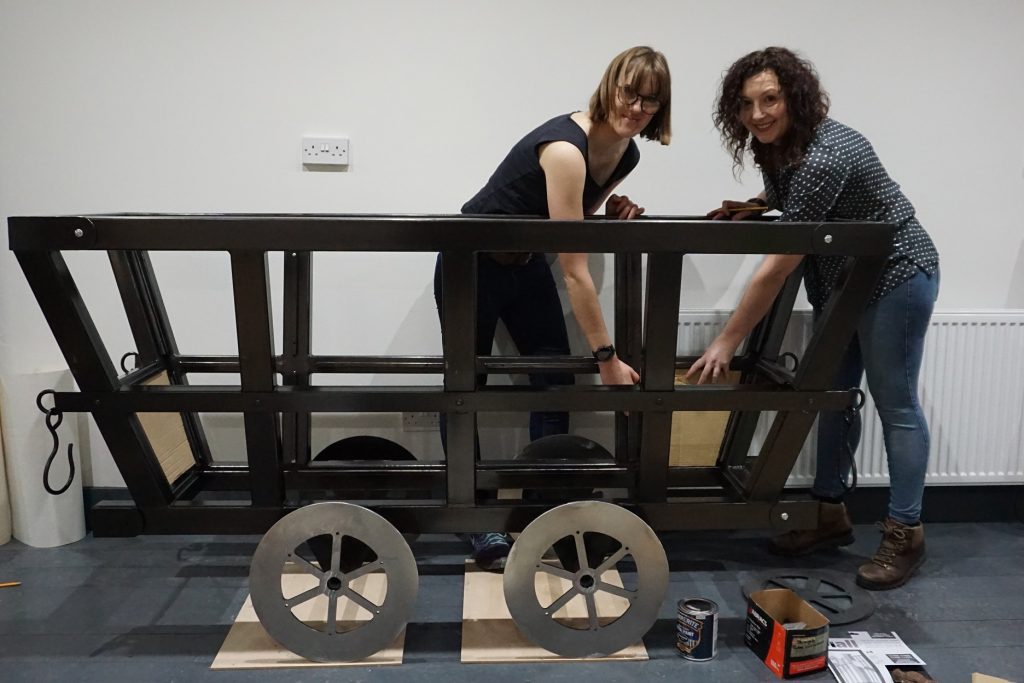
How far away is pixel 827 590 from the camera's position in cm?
210

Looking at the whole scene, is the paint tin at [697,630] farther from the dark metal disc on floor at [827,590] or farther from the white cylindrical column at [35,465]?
the white cylindrical column at [35,465]

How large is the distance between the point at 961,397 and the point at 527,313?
132 centimetres

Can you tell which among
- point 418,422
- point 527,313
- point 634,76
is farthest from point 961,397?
point 418,422

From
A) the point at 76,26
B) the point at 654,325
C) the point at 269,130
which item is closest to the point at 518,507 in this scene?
the point at 654,325

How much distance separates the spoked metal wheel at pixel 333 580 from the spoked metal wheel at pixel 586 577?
224mm

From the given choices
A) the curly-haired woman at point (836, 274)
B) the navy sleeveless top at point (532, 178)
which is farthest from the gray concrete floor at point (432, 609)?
the navy sleeveless top at point (532, 178)

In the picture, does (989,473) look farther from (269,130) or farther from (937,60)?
(269,130)

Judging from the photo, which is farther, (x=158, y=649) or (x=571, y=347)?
(x=571, y=347)

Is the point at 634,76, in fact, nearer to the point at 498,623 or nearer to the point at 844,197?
the point at 844,197

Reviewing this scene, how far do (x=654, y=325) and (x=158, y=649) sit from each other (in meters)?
1.32

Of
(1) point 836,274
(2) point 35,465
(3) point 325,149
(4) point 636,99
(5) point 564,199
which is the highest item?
(4) point 636,99

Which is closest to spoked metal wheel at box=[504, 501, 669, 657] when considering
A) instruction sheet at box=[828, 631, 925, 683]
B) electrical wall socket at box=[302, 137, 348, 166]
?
instruction sheet at box=[828, 631, 925, 683]

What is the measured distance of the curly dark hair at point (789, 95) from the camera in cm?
178

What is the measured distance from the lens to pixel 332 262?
2324 mm
